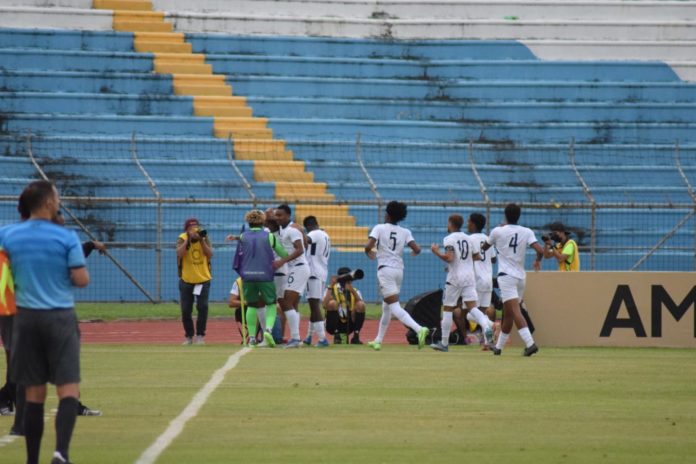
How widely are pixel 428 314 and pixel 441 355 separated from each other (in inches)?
137

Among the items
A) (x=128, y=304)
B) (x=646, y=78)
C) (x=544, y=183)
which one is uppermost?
(x=646, y=78)

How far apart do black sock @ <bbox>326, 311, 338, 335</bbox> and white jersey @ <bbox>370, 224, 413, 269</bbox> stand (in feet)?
8.16

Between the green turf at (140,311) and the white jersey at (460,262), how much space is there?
785 cm

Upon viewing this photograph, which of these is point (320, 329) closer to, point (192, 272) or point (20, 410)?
point (192, 272)

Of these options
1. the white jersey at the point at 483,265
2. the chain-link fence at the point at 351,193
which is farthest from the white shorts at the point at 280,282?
the chain-link fence at the point at 351,193

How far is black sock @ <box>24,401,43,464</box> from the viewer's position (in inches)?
342

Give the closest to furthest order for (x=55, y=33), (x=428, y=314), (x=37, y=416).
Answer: (x=37, y=416) < (x=428, y=314) < (x=55, y=33)

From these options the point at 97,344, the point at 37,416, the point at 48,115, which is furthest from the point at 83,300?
the point at 37,416

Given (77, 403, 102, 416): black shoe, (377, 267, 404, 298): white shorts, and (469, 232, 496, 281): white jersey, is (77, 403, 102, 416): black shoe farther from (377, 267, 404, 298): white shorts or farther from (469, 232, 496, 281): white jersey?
(469, 232, 496, 281): white jersey

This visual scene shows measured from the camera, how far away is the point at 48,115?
33.1 meters

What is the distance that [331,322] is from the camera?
22.2m

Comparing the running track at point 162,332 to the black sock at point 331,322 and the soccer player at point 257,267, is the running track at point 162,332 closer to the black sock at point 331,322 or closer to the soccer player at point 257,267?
the black sock at point 331,322

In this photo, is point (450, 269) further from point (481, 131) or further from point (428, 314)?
point (481, 131)

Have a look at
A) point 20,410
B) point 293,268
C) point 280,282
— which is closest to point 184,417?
point 20,410
